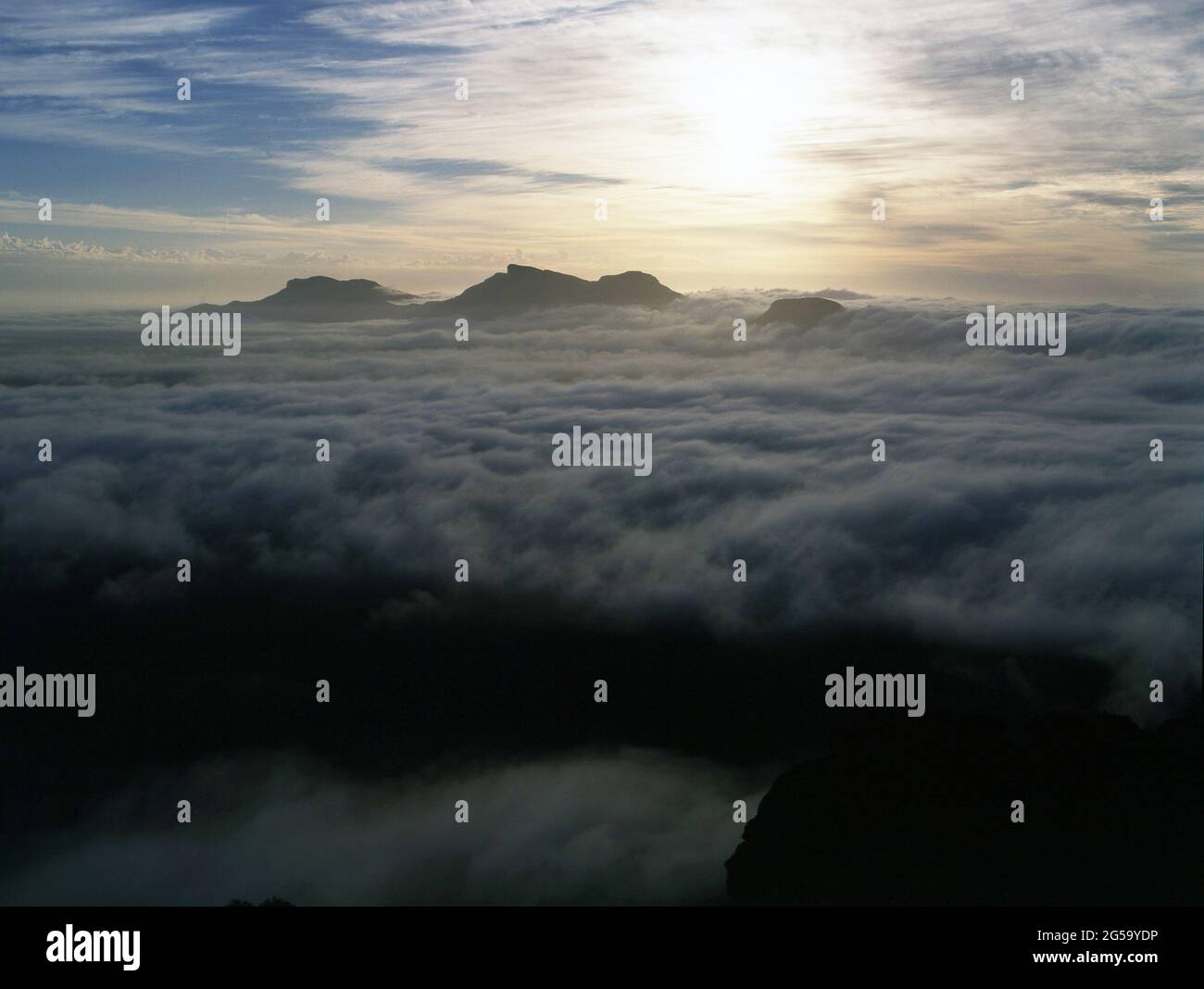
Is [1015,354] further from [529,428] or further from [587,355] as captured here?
[529,428]

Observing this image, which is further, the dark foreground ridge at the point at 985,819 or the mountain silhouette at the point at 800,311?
the mountain silhouette at the point at 800,311

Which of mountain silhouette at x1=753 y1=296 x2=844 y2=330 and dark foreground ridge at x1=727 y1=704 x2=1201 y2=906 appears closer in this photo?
dark foreground ridge at x1=727 y1=704 x2=1201 y2=906

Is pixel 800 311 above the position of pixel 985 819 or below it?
above

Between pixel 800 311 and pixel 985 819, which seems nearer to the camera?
pixel 985 819

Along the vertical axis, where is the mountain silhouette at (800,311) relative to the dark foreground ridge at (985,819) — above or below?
above

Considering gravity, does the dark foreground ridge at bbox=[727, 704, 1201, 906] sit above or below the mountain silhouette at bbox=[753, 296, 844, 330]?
below
